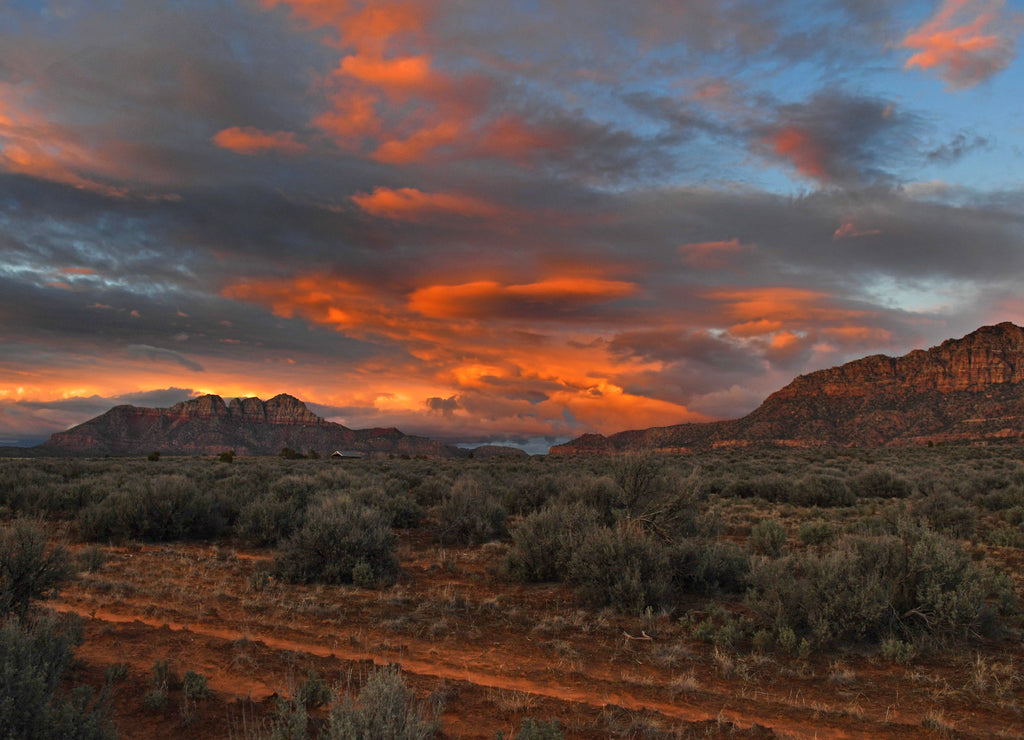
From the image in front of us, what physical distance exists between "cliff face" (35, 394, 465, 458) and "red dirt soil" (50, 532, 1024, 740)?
3653 inches

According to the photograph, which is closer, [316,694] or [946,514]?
[316,694]

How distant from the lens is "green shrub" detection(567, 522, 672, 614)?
9477 mm

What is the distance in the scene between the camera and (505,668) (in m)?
7.22

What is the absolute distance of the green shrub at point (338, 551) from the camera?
11289mm

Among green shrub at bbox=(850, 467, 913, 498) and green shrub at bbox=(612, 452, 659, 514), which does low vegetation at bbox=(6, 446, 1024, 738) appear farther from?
green shrub at bbox=(850, 467, 913, 498)

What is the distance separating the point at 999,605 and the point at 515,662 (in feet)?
26.8

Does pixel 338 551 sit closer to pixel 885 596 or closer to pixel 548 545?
pixel 548 545

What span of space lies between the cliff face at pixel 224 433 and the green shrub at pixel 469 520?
8585 centimetres

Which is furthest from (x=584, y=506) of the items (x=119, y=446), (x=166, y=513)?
(x=119, y=446)

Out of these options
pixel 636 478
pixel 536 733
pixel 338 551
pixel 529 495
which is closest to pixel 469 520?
pixel 338 551

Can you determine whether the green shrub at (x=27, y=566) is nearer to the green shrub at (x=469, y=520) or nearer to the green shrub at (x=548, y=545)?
the green shrub at (x=548, y=545)

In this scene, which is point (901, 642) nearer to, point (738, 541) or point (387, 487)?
point (738, 541)

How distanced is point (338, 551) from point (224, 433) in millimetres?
118657

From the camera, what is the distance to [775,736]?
558 centimetres
